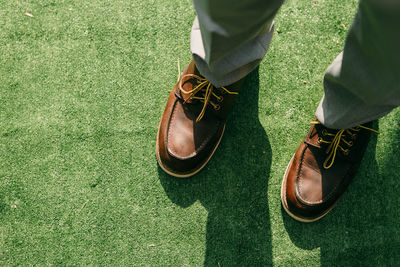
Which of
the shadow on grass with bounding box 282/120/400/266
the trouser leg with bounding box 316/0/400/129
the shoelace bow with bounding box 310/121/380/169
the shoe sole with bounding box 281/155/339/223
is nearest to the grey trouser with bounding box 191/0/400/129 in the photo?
the trouser leg with bounding box 316/0/400/129

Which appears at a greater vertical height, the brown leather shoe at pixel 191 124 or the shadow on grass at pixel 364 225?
the brown leather shoe at pixel 191 124

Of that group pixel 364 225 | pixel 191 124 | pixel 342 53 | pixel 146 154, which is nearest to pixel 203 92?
pixel 191 124

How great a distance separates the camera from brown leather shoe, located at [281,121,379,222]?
1.52 metres

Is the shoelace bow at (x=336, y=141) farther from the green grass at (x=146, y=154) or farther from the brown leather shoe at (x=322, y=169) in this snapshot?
the green grass at (x=146, y=154)

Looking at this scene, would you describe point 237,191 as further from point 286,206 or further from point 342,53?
point 342,53

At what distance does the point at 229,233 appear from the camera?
1.60 meters

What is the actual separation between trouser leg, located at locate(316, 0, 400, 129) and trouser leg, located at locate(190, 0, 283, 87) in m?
0.29

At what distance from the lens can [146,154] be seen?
5.49 ft

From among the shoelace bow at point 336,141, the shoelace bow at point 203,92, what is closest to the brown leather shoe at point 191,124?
the shoelace bow at point 203,92

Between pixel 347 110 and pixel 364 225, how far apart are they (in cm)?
68

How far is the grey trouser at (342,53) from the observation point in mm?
935

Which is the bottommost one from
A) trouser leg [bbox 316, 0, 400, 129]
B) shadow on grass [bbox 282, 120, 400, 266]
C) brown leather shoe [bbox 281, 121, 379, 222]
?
shadow on grass [bbox 282, 120, 400, 266]

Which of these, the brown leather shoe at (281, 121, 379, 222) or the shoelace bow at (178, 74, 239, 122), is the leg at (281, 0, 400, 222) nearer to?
the brown leather shoe at (281, 121, 379, 222)

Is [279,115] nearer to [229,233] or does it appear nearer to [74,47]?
[229,233]
